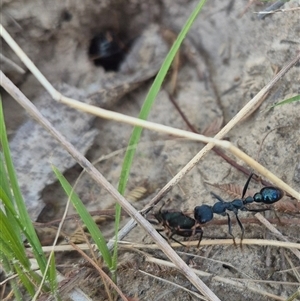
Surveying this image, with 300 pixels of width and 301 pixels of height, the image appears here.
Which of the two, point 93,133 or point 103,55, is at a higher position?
point 103,55

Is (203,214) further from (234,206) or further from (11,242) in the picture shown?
(11,242)

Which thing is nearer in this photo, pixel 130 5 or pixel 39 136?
pixel 39 136

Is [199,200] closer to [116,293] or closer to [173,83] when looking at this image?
[116,293]

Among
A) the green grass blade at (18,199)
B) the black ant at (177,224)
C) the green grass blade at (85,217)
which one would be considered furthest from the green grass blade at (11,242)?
the black ant at (177,224)

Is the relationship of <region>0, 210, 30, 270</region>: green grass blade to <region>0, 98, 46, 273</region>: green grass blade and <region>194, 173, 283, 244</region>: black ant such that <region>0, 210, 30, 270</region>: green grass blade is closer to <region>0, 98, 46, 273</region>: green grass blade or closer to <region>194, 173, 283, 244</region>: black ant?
<region>0, 98, 46, 273</region>: green grass blade

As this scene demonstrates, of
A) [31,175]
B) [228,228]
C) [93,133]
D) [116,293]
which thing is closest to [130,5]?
[93,133]

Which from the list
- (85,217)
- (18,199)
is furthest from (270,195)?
(18,199)

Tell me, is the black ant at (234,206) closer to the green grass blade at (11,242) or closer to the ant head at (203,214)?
the ant head at (203,214)
